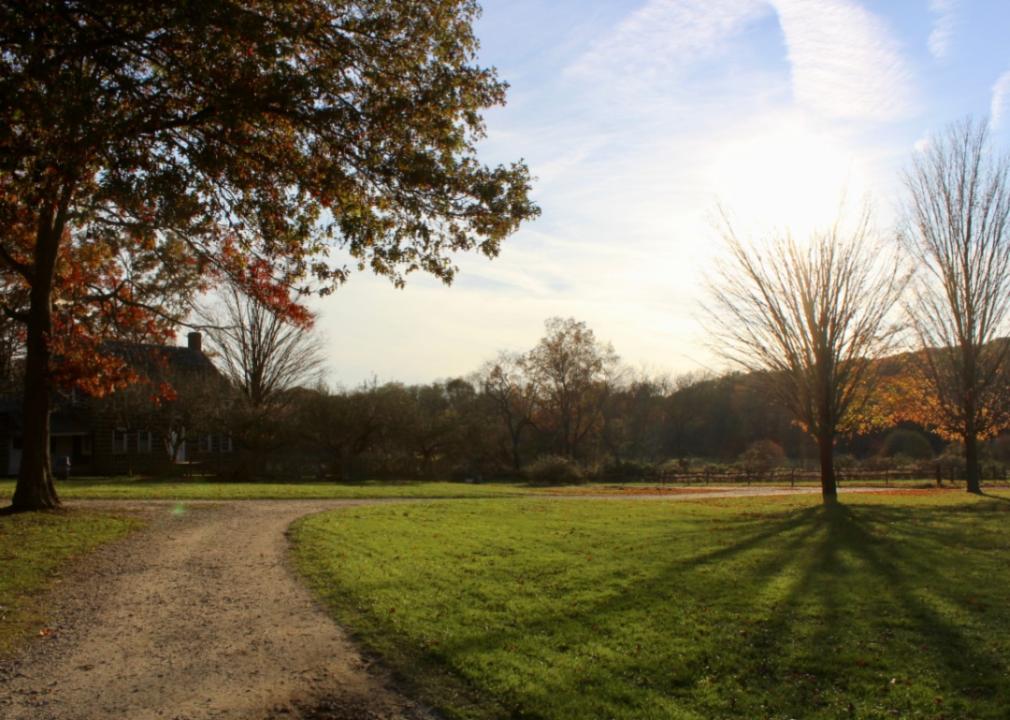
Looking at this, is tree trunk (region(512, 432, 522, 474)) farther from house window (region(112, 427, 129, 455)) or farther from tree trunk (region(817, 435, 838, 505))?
tree trunk (region(817, 435, 838, 505))

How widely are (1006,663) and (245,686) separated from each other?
235 inches

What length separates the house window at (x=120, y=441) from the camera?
4109cm

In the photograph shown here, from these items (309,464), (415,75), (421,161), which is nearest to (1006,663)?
(421,161)

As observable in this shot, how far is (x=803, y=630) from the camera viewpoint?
707 cm

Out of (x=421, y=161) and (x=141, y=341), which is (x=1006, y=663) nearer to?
(x=421, y=161)

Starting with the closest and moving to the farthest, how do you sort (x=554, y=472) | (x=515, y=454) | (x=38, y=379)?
(x=38, y=379) < (x=554, y=472) < (x=515, y=454)

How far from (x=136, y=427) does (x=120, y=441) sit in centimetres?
296

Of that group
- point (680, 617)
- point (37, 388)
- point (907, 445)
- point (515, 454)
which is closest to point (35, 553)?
point (37, 388)

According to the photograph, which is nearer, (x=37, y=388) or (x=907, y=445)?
(x=37, y=388)

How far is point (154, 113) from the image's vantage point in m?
9.30

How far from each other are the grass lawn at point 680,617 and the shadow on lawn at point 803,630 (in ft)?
0.08

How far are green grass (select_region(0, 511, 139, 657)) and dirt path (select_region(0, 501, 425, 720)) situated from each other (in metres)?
0.28

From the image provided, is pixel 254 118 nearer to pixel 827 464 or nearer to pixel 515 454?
pixel 827 464

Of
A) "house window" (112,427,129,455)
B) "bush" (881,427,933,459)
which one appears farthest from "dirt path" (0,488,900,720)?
"bush" (881,427,933,459)
